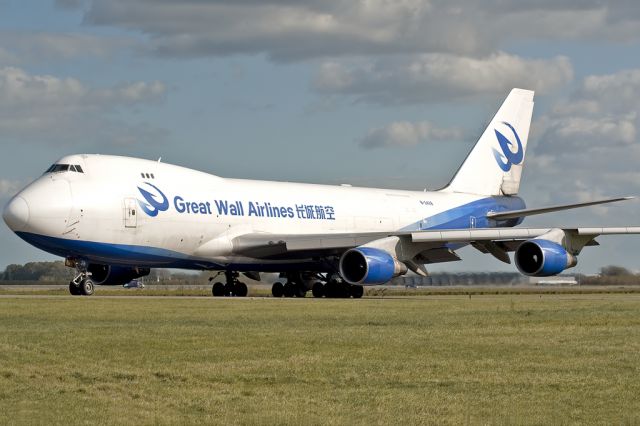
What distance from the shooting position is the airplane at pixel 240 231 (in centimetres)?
3494

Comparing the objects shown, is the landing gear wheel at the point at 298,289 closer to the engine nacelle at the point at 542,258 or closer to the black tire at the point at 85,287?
the engine nacelle at the point at 542,258

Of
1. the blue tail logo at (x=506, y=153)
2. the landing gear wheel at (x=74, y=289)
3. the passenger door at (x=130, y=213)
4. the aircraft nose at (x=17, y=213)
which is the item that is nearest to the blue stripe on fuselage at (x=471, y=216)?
the blue tail logo at (x=506, y=153)

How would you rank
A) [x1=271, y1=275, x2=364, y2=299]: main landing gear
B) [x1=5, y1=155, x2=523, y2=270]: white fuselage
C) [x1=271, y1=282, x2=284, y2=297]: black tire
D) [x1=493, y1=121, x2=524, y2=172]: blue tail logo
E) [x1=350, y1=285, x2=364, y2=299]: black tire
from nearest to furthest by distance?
1. [x1=5, y1=155, x2=523, y2=270]: white fuselage
2. [x1=350, y1=285, x2=364, y2=299]: black tire
3. [x1=271, y1=275, x2=364, y2=299]: main landing gear
4. [x1=271, y1=282, x2=284, y2=297]: black tire
5. [x1=493, y1=121, x2=524, y2=172]: blue tail logo

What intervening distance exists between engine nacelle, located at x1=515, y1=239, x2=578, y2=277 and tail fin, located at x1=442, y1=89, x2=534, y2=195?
12.8m

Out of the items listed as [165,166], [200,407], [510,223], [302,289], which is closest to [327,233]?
[302,289]

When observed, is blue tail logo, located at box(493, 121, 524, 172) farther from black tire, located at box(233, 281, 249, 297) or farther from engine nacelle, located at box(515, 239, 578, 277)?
black tire, located at box(233, 281, 249, 297)

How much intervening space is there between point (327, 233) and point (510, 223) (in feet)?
40.0

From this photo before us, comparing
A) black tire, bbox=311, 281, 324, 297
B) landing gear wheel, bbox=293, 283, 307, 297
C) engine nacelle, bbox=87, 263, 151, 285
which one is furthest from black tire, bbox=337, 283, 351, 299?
engine nacelle, bbox=87, 263, 151, 285

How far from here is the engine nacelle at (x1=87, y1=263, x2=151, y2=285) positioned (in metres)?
40.1

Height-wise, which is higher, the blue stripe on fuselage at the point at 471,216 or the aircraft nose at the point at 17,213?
the blue stripe on fuselage at the point at 471,216

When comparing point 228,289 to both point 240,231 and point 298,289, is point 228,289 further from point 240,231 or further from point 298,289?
point 240,231

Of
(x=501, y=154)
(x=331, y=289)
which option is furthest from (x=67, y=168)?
(x=501, y=154)

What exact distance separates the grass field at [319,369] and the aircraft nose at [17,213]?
9850 mm

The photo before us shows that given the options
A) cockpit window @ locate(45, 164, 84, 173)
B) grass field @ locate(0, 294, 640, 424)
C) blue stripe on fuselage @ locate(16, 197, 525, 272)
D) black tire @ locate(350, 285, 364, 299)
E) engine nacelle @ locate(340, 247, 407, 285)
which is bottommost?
grass field @ locate(0, 294, 640, 424)
